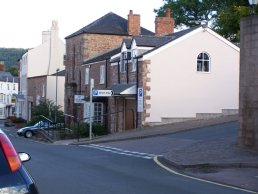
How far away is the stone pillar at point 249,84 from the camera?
1836 cm

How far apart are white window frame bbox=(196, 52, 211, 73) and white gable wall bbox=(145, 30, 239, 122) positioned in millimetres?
231

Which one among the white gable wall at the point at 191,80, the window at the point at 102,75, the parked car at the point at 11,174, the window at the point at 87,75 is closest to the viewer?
the parked car at the point at 11,174

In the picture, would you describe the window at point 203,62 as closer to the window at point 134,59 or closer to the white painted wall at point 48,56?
the window at point 134,59

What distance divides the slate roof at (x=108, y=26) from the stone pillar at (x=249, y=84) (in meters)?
30.2

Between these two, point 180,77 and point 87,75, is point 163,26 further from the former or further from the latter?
point 180,77

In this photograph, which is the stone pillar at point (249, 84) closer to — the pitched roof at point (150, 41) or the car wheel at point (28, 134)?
the pitched roof at point (150, 41)

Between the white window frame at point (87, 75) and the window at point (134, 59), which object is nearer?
the window at point (134, 59)

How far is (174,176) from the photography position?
1418 centimetres

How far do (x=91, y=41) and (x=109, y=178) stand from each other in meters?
35.7

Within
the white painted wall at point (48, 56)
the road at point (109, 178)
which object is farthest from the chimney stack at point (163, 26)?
the white painted wall at point (48, 56)

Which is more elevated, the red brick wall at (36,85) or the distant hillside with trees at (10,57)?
the distant hillside with trees at (10,57)

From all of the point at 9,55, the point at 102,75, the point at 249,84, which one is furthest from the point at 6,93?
the point at 249,84

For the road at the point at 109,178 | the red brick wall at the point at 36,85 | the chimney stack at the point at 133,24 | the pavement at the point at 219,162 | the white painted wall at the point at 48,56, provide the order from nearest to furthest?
the road at the point at 109,178 < the pavement at the point at 219,162 < the chimney stack at the point at 133,24 < the red brick wall at the point at 36,85 < the white painted wall at the point at 48,56

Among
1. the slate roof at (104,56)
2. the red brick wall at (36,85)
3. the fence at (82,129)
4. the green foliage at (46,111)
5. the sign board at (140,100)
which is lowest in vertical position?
the fence at (82,129)
